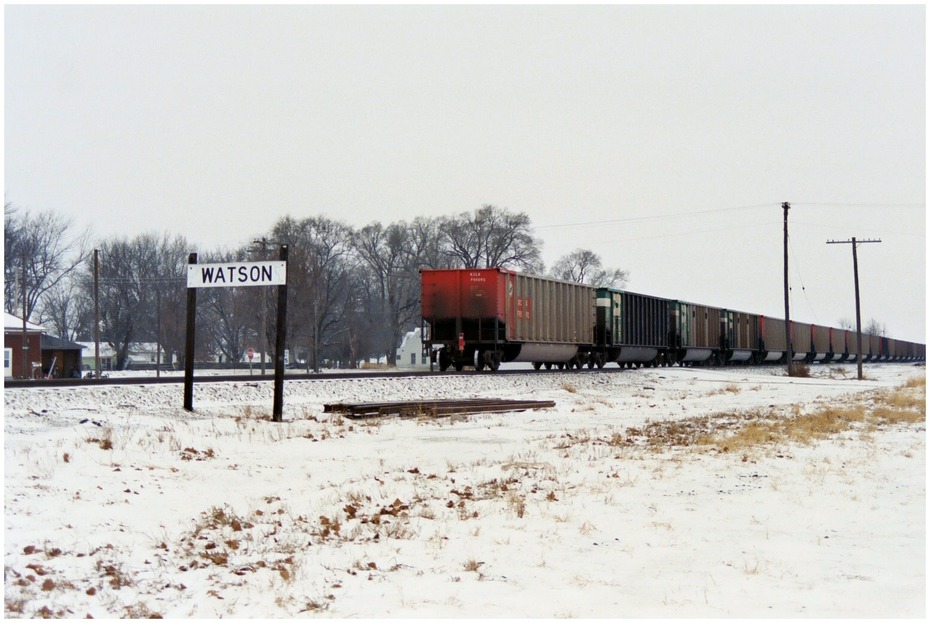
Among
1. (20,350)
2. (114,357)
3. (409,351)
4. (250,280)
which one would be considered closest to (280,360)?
(250,280)

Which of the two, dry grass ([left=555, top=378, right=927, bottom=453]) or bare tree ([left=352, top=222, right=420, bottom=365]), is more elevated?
bare tree ([left=352, top=222, right=420, bottom=365])

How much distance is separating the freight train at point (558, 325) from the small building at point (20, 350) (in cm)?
2155

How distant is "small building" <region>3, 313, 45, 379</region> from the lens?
50312mm

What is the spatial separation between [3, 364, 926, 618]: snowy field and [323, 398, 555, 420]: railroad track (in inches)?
54.4

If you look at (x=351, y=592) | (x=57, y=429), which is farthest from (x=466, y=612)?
(x=57, y=429)

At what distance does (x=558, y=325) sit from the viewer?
37438 millimetres

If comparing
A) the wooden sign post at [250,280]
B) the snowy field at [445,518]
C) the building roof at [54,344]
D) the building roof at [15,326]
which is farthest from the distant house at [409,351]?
the snowy field at [445,518]

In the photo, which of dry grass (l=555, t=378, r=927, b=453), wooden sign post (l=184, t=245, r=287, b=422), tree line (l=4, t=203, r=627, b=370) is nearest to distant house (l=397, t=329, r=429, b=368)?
tree line (l=4, t=203, r=627, b=370)

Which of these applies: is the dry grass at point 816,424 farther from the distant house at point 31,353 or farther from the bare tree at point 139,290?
the bare tree at point 139,290

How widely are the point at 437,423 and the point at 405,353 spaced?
76990 mm

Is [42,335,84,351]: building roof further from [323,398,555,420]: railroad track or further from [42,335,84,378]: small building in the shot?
[323,398,555,420]: railroad track

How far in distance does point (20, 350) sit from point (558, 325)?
30.6 metres

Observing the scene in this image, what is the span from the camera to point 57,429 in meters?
14.1

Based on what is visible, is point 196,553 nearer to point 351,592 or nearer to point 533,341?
point 351,592
